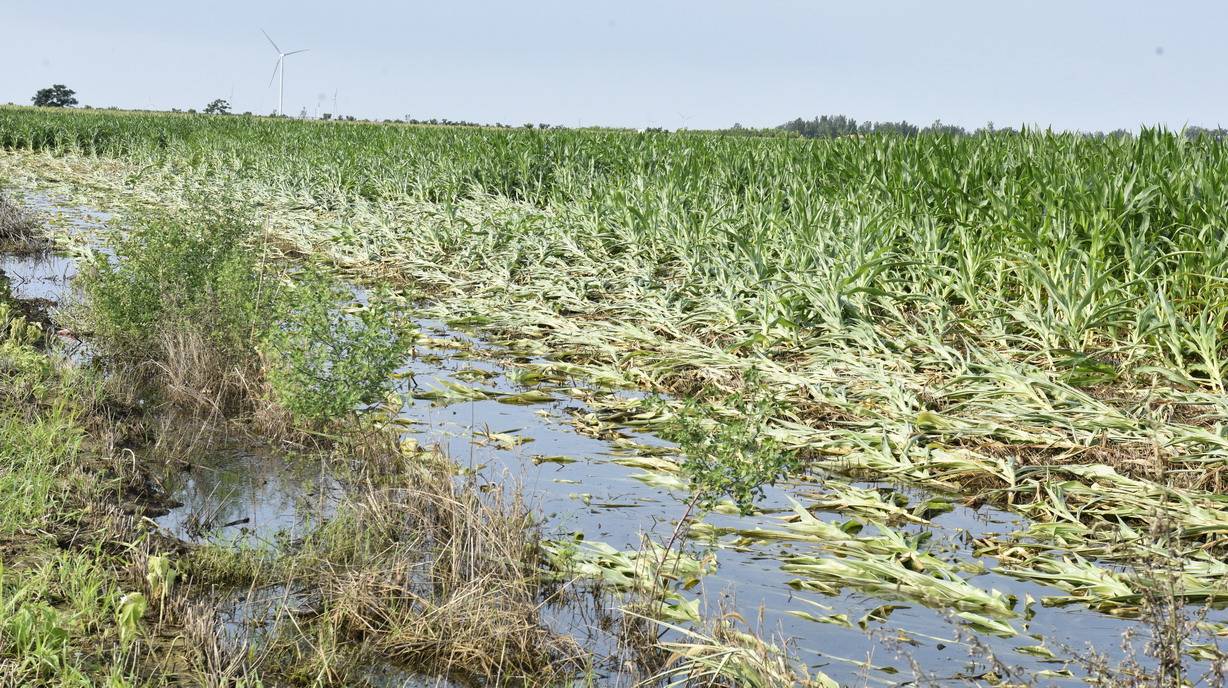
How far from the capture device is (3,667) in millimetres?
3412

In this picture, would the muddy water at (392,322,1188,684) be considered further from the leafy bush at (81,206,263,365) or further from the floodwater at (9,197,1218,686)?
the leafy bush at (81,206,263,365)

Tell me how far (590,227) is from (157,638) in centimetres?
964

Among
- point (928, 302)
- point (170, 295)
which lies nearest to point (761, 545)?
point (928, 302)

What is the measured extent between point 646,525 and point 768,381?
8.30ft

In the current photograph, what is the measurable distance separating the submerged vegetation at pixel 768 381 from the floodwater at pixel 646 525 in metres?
0.07

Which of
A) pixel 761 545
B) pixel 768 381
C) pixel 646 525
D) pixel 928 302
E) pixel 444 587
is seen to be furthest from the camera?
pixel 928 302

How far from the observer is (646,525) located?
5.40 meters

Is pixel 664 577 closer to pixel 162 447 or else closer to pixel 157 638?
pixel 157 638

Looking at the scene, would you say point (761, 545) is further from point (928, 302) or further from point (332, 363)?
point (928, 302)

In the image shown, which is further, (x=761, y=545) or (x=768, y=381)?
(x=768, y=381)

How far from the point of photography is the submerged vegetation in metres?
4.23

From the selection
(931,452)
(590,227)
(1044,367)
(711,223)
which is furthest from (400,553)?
(590,227)

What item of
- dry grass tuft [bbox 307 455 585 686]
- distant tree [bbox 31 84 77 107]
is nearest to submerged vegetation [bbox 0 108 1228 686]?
dry grass tuft [bbox 307 455 585 686]

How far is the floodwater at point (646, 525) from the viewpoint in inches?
160
